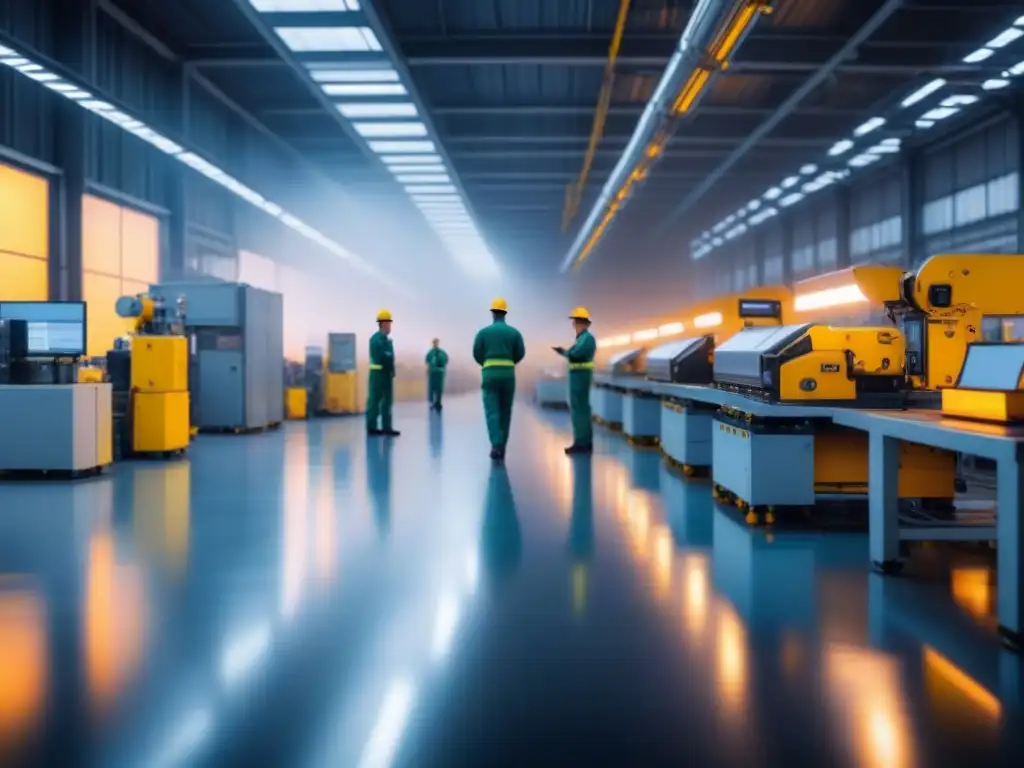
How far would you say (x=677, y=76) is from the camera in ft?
27.8

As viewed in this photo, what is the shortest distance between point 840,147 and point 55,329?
1247 cm

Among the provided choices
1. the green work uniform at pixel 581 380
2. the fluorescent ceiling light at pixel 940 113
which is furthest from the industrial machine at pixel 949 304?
the fluorescent ceiling light at pixel 940 113

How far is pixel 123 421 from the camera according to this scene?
9625mm

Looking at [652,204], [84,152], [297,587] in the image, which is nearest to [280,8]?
[84,152]

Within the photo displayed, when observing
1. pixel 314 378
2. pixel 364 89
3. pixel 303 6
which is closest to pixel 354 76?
pixel 364 89

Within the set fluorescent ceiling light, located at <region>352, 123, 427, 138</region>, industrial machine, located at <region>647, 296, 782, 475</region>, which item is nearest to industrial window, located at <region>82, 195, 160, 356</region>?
fluorescent ceiling light, located at <region>352, 123, 427, 138</region>

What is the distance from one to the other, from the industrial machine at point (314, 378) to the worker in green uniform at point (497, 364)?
807cm

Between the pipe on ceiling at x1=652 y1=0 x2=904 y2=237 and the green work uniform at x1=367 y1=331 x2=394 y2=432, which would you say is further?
the green work uniform at x1=367 y1=331 x2=394 y2=432

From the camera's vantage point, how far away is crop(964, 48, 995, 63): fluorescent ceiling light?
10430mm

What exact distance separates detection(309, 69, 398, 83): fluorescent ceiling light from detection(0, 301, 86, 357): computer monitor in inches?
177

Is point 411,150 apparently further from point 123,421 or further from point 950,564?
→ point 950,564

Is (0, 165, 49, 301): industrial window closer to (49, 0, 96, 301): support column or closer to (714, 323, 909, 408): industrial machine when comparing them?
(49, 0, 96, 301): support column

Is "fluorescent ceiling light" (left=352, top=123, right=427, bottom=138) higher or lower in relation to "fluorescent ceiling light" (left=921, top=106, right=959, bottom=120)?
lower

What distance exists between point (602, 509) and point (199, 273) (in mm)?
10864
